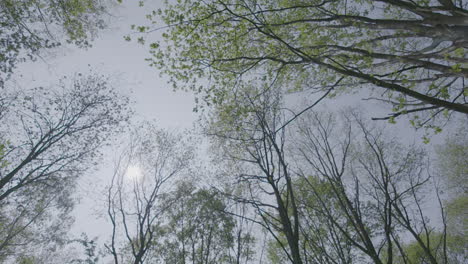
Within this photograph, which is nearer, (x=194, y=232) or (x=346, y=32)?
(x=346, y=32)

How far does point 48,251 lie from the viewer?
58.5ft

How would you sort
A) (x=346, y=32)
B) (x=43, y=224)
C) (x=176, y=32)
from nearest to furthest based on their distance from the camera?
1. (x=176, y=32)
2. (x=346, y=32)
3. (x=43, y=224)

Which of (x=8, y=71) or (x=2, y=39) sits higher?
(x=2, y=39)

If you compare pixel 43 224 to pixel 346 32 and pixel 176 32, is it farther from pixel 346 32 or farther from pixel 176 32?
pixel 346 32

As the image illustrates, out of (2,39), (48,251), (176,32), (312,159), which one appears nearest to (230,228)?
(312,159)

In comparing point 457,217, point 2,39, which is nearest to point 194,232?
point 2,39

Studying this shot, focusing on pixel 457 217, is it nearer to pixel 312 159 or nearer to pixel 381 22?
pixel 312 159

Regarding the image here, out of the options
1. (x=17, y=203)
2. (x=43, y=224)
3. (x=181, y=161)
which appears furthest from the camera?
(x=43, y=224)

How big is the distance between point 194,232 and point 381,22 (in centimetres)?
1626

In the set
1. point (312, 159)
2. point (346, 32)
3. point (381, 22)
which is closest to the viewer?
point (381, 22)

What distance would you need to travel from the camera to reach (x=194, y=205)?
14688 millimetres

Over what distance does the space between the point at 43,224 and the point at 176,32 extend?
19352mm

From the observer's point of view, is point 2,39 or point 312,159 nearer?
point 2,39

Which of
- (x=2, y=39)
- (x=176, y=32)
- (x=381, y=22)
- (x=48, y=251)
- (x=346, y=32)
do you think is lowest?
(x=48, y=251)
